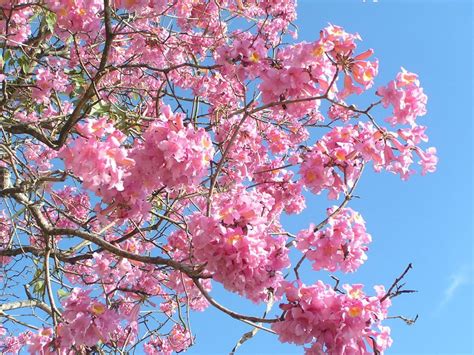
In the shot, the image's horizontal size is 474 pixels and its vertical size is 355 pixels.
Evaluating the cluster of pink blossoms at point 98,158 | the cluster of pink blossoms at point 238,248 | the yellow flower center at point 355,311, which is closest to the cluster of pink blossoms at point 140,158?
the cluster of pink blossoms at point 98,158

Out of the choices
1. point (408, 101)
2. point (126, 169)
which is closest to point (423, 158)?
point (408, 101)

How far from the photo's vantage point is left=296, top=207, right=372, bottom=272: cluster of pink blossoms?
82.2 inches

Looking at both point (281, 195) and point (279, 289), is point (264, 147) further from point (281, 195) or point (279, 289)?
point (279, 289)

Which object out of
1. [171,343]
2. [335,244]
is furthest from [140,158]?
[171,343]

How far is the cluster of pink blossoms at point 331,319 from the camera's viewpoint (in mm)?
1795

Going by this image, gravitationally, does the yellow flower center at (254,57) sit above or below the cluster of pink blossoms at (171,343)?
below

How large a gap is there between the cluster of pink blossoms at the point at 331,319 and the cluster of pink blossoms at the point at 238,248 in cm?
11

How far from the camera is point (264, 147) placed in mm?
4016

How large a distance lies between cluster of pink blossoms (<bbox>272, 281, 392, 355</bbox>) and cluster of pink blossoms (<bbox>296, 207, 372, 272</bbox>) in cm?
21

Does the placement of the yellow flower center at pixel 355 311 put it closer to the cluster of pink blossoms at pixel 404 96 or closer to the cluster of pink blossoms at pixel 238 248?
the cluster of pink blossoms at pixel 238 248

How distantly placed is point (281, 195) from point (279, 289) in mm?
1394

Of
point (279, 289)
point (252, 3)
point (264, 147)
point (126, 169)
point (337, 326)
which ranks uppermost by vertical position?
point (252, 3)

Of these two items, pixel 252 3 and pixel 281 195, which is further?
pixel 252 3

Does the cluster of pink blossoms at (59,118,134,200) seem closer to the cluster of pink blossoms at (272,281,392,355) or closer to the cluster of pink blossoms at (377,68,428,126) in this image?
the cluster of pink blossoms at (272,281,392,355)
